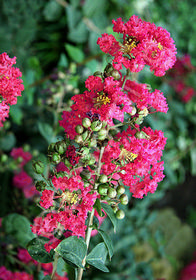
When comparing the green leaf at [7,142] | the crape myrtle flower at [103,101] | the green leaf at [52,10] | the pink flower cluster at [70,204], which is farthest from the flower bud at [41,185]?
the green leaf at [52,10]

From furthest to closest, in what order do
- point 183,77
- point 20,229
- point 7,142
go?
point 183,77 → point 7,142 → point 20,229

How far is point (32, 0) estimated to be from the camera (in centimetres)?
138

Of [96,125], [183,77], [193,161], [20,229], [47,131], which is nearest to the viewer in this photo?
[96,125]

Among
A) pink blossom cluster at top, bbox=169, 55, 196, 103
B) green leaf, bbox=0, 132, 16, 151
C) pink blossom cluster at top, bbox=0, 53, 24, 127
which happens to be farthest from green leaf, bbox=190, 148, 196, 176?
pink blossom cluster at top, bbox=0, 53, 24, 127

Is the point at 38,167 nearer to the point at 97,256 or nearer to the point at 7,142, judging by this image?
the point at 97,256

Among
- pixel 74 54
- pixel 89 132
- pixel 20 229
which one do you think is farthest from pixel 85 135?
pixel 74 54

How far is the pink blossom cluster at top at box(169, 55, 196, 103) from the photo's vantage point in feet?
4.94

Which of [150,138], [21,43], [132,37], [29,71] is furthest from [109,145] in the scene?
[21,43]

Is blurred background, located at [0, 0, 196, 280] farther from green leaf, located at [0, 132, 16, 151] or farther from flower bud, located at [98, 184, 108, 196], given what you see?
flower bud, located at [98, 184, 108, 196]

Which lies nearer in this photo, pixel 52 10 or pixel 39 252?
pixel 39 252

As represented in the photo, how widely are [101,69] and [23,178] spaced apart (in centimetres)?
46

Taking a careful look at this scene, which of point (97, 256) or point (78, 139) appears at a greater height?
point (78, 139)

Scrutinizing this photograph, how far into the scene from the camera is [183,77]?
1.54 meters

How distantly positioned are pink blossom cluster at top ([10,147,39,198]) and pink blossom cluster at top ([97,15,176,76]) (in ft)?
1.57
